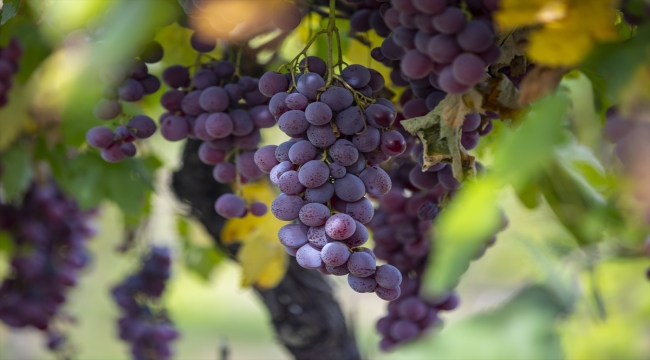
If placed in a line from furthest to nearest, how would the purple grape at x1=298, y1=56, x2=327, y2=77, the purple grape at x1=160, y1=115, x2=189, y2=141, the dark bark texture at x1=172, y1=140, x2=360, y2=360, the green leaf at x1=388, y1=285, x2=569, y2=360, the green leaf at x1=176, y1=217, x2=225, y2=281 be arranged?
the green leaf at x1=176, y1=217, x2=225, y2=281, the dark bark texture at x1=172, y1=140, x2=360, y2=360, the purple grape at x1=160, y1=115, x2=189, y2=141, the purple grape at x1=298, y1=56, x2=327, y2=77, the green leaf at x1=388, y1=285, x2=569, y2=360

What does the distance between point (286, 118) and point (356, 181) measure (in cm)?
8

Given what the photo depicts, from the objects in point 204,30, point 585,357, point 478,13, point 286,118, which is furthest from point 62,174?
point 585,357

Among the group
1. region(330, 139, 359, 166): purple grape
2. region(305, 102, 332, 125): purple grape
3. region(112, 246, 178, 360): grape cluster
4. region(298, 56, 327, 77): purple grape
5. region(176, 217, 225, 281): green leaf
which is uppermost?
region(305, 102, 332, 125): purple grape

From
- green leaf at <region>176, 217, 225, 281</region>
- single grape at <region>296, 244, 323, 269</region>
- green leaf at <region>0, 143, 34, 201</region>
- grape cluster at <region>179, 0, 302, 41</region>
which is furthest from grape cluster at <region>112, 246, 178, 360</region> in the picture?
single grape at <region>296, 244, 323, 269</region>

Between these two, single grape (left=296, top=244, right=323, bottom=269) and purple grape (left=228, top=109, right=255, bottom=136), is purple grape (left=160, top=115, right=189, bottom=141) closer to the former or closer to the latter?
purple grape (left=228, top=109, right=255, bottom=136)

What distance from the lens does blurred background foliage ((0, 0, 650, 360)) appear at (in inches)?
12.8

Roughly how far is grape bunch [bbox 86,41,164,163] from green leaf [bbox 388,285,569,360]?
0.39 metres

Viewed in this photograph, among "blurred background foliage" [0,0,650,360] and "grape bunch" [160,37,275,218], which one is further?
"grape bunch" [160,37,275,218]

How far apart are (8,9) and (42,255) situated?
855 mm

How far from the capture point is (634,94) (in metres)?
0.36

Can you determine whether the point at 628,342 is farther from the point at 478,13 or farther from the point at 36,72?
the point at 36,72

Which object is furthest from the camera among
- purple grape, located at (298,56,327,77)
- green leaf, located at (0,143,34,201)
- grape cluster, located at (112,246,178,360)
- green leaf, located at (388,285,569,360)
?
grape cluster, located at (112,246,178,360)

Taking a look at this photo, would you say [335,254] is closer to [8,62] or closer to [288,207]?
[288,207]

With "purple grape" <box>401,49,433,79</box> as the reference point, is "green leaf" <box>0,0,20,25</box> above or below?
above
